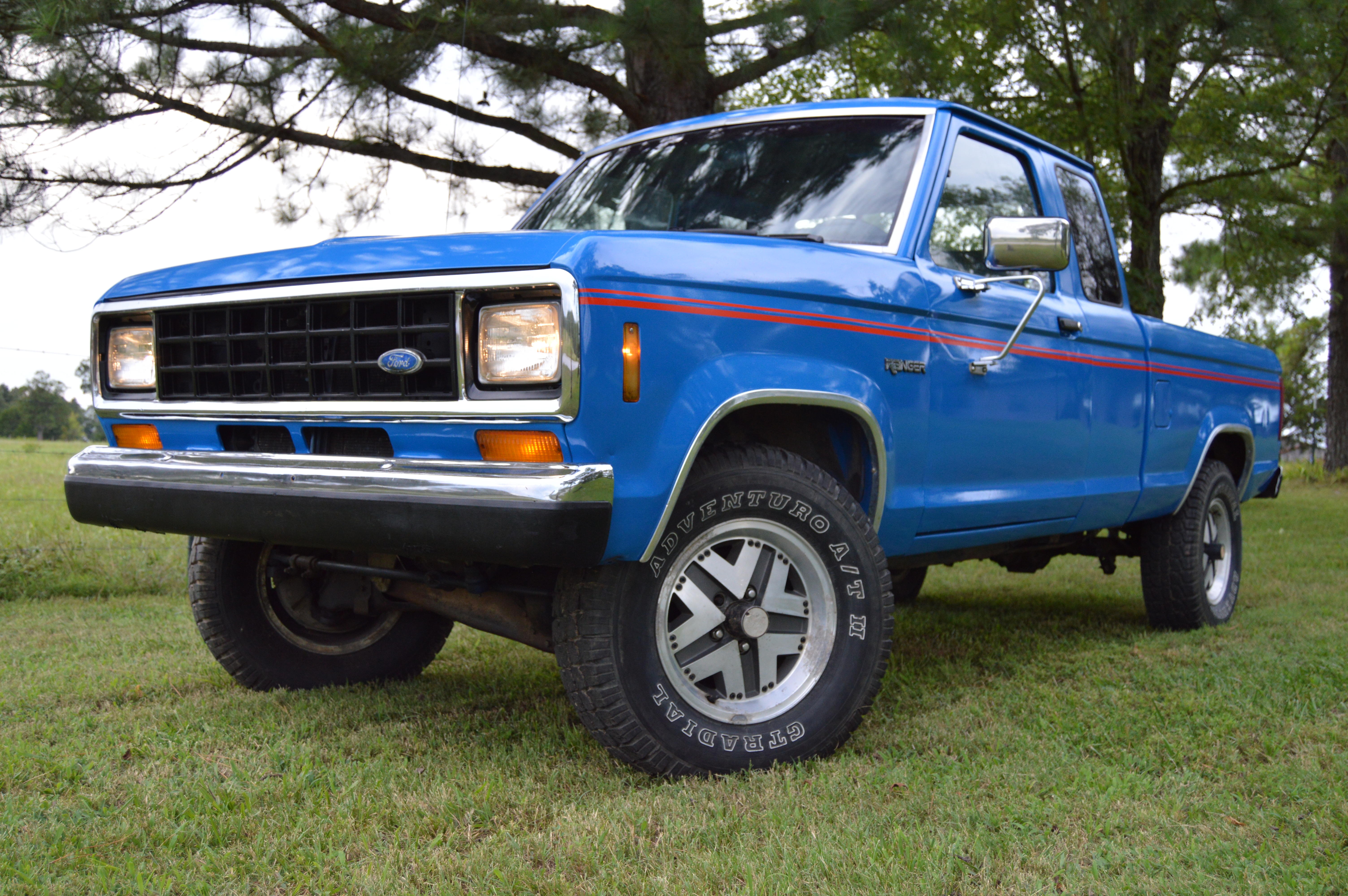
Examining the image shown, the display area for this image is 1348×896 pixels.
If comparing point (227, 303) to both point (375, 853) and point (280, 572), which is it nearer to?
point (280, 572)

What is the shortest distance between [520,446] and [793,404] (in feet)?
2.90

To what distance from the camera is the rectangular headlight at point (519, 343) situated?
2.70 m

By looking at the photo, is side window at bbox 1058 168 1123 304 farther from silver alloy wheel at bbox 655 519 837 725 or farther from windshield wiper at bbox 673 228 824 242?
silver alloy wheel at bbox 655 519 837 725

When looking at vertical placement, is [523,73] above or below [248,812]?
above

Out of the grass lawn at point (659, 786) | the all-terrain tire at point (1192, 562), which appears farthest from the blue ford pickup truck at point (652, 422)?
the all-terrain tire at point (1192, 562)

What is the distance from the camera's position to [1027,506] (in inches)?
165

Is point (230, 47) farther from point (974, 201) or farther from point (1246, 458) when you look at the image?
A: point (1246, 458)

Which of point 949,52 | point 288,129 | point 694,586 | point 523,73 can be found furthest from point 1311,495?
point 694,586

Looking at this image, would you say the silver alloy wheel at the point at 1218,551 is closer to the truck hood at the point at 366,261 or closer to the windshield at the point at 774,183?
the windshield at the point at 774,183

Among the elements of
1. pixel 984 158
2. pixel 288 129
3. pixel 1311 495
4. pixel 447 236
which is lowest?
pixel 1311 495

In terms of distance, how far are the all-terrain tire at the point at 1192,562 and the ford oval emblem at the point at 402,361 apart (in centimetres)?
395

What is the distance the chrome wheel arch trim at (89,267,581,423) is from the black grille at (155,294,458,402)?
0.03 m

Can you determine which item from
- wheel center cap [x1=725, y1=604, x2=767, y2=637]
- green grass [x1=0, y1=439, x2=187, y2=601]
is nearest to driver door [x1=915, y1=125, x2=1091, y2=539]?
wheel center cap [x1=725, y1=604, x2=767, y2=637]

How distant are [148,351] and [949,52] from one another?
6429 millimetres
